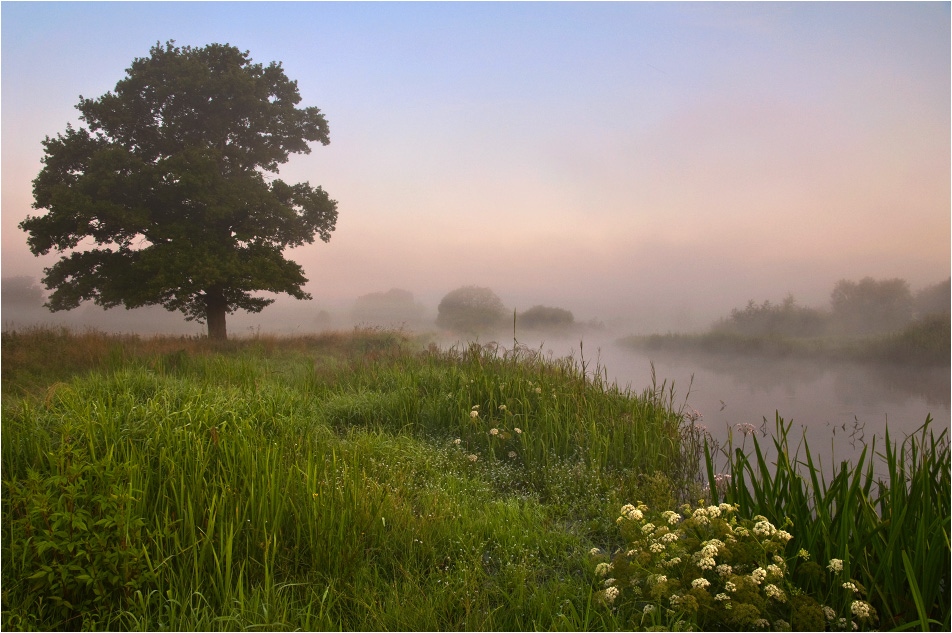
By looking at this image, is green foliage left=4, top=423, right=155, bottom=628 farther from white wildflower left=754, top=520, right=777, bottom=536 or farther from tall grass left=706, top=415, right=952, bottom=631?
tall grass left=706, top=415, right=952, bottom=631

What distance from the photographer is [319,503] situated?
12.1 ft

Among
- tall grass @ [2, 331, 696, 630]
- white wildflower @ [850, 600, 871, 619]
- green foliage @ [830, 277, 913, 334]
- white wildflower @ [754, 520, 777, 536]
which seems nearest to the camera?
white wildflower @ [850, 600, 871, 619]

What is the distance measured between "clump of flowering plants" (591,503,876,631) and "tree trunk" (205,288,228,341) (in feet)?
49.1

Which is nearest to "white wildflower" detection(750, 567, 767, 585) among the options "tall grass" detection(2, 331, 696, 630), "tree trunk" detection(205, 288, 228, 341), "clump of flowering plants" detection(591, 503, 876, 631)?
"clump of flowering plants" detection(591, 503, 876, 631)

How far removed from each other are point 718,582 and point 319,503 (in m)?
2.52

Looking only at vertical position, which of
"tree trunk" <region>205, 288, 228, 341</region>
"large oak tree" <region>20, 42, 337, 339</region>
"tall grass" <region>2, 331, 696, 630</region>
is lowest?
"tall grass" <region>2, 331, 696, 630</region>

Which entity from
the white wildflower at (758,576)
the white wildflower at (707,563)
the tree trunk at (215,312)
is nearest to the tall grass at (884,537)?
the white wildflower at (758,576)

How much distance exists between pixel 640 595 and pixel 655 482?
5.65 feet

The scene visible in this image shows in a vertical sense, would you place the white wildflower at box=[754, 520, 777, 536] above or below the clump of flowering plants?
above

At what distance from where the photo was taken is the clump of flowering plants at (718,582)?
2453 mm

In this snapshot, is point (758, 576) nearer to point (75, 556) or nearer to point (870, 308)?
point (75, 556)

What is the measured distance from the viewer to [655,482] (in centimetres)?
451

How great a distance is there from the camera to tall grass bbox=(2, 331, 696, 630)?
9.48 feet

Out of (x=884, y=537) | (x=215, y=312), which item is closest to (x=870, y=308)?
(x=884, y=537)
